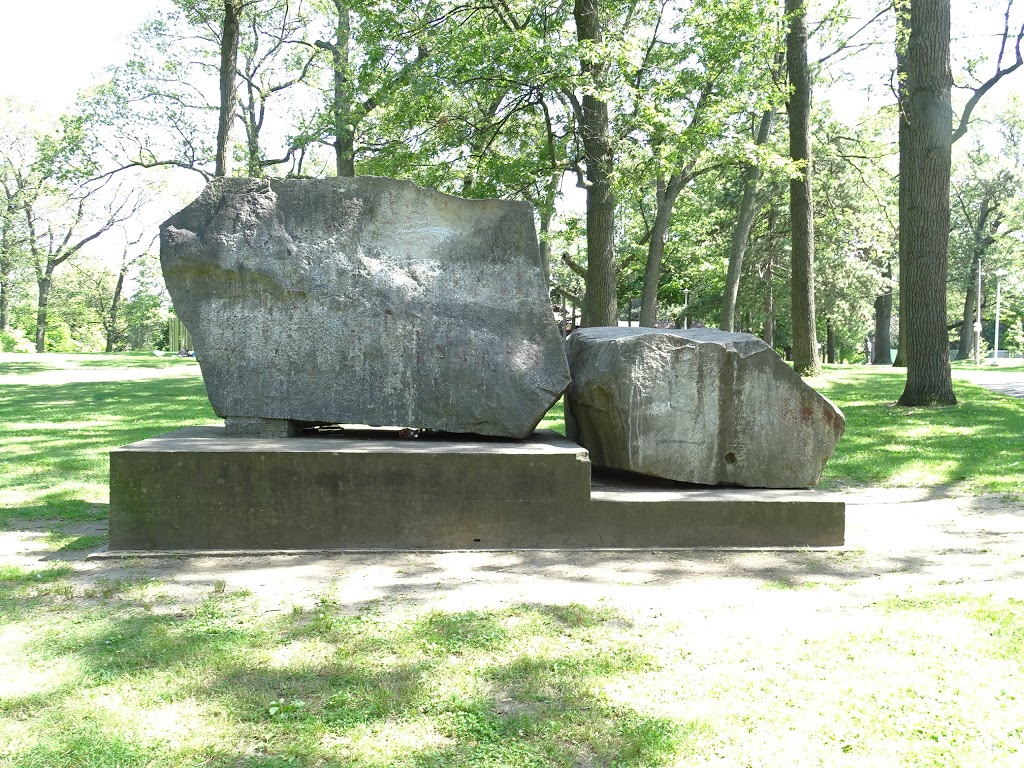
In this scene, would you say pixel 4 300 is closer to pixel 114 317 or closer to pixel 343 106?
pixel 114 317

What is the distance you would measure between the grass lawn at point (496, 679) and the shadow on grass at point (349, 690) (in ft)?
0.03

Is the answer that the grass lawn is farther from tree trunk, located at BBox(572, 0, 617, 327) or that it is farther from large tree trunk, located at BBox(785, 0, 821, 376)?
large tree trunk, located at BBox(785, 0, 821, 376)

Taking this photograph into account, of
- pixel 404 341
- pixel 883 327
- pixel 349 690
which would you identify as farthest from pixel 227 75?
pixel 883 327

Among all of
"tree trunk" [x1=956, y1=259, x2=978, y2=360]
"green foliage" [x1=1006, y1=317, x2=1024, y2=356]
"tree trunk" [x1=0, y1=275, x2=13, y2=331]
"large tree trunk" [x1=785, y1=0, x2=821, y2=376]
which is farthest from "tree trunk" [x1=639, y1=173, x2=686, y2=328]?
"tree trunk" [x1=0, y1=275, x2=13, y2=331]

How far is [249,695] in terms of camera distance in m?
3.33

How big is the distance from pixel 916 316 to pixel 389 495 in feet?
34.4

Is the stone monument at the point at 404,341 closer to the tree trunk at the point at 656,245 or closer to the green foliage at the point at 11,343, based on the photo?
the tree trunk at the point at 656,245

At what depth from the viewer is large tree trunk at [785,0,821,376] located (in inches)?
675

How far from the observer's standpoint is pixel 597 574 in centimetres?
520

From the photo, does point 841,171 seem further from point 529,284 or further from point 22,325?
point 22,325

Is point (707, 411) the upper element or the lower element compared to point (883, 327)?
lower

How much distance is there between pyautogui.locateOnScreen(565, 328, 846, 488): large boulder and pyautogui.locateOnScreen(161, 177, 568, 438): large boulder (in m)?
0.48

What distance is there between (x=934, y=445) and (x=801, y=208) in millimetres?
8456

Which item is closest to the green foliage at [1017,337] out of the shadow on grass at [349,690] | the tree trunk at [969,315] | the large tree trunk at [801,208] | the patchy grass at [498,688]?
the tree trunk at [969,315]
